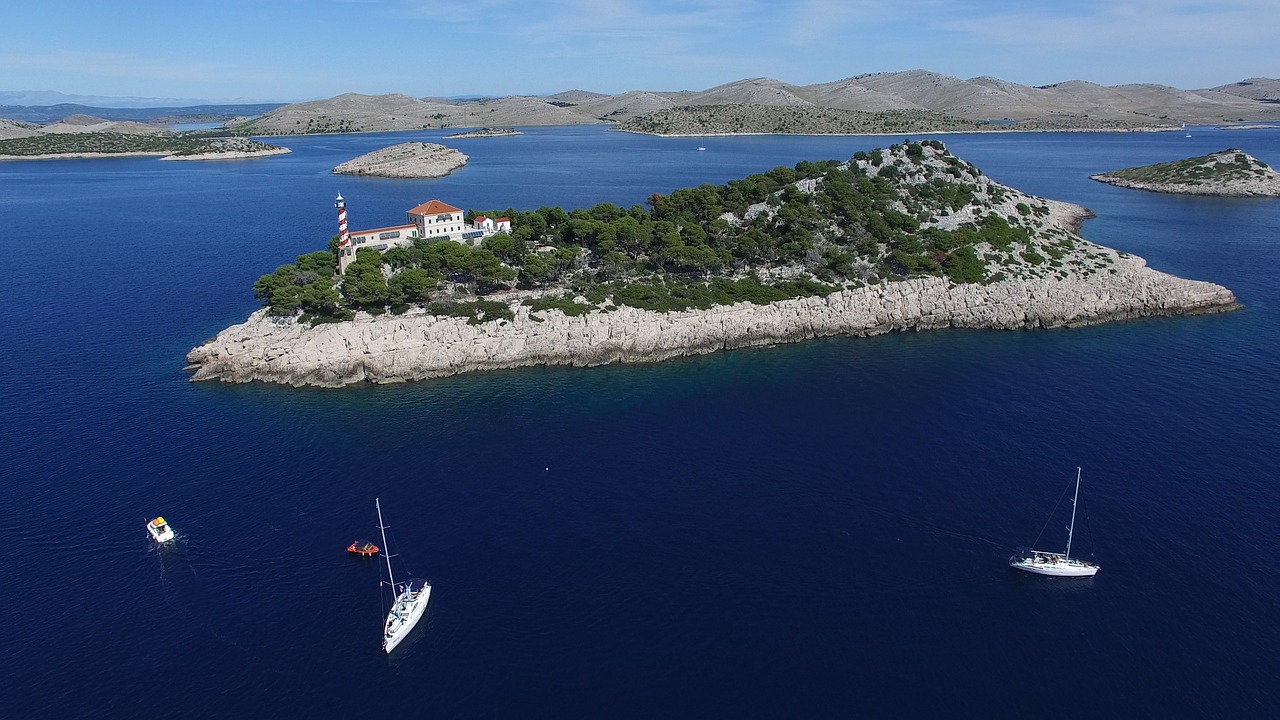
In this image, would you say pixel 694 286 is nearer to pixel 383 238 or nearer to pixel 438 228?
pixel 438 228

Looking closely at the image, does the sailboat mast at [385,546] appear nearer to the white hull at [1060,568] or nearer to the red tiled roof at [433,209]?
the white hull at [1060,568]

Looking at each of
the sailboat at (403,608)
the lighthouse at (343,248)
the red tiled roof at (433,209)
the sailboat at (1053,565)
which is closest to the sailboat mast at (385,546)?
the sailboat at (403,608)

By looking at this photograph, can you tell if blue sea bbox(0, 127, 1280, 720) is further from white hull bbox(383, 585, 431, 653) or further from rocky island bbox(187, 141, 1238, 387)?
rocky island bbox(187, 141, 1238, 387)

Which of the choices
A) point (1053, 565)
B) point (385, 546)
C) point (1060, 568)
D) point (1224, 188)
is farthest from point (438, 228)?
point (1224, 188)

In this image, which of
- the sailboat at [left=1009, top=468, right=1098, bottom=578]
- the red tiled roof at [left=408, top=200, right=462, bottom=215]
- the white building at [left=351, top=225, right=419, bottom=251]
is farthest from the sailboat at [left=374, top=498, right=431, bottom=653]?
the red tiled roof at [left=408, top=200, right=462, bottom=215]

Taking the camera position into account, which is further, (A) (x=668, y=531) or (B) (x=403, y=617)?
(A) (x=668, y=531)

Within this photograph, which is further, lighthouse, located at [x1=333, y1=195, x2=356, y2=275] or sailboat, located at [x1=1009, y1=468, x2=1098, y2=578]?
lighthouse, located at [x1=333, y1=195, x2=356, y2=275]
